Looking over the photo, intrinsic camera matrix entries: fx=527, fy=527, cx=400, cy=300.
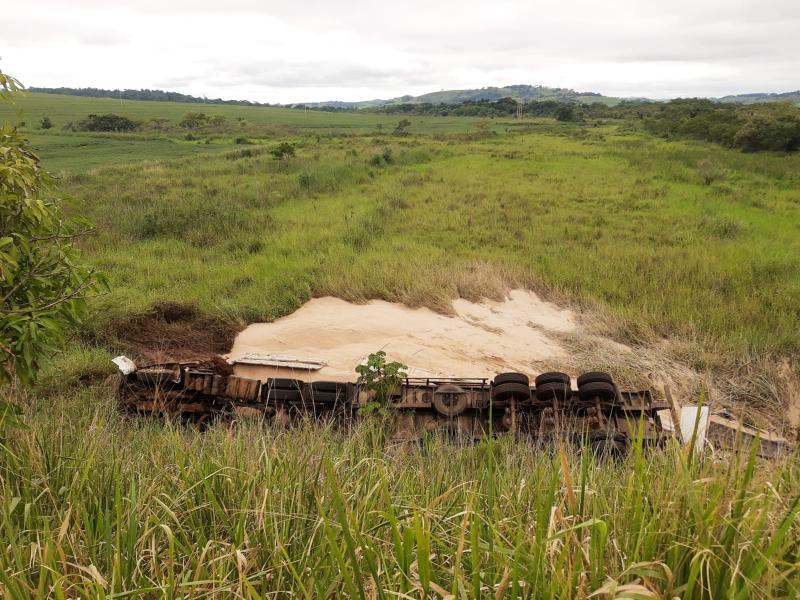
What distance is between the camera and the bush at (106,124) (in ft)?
191

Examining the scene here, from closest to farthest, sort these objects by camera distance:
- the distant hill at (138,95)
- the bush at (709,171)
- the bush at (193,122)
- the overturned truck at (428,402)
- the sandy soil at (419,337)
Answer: the overturned truck at (428,402) < the sandy soil at (419,337) < the bush at (709,171) < the bush at (193,122) < the distant hill at (138,95)

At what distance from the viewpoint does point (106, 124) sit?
58750 millimetres

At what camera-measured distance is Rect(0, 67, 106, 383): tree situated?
316 centimetres

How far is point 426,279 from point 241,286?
3953 mm

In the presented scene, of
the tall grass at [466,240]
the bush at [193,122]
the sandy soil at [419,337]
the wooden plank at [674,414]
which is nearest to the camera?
the wooden plank at [674,414]

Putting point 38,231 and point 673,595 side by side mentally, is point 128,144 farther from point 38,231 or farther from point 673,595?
point 673,595

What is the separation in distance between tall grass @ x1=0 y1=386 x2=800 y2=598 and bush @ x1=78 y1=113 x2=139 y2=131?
217 feet

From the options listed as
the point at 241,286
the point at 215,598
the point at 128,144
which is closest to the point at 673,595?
the point at 215,598

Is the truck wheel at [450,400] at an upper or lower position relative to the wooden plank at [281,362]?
upper

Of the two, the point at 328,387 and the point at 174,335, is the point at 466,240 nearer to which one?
the point at 174,335

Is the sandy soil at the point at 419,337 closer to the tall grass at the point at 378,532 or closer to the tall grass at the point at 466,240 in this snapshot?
the tall grass at the point at 466,240

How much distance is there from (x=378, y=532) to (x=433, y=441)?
233cm

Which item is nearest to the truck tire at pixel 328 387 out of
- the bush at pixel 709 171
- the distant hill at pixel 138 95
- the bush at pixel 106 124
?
the bush at pixel 709 171

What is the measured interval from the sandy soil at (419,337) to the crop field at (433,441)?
49 cm
